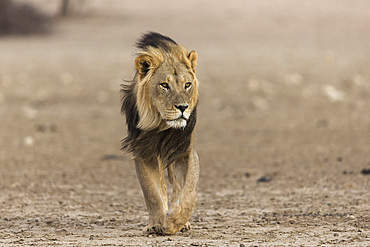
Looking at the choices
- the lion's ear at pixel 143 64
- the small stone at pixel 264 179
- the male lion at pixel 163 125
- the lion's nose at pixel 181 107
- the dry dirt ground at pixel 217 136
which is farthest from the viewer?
the small stone at pixel 264 179

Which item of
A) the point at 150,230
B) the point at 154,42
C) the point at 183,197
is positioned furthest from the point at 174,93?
the point at 150,230

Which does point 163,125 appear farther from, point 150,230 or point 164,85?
point 150,230

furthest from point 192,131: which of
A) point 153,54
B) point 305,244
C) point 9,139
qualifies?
point 9,139

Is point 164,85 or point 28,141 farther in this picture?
point 28,141

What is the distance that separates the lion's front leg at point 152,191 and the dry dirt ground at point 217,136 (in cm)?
14

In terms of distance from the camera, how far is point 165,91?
4.95m

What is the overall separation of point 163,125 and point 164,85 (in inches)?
10.8

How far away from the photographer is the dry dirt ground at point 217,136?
559cm

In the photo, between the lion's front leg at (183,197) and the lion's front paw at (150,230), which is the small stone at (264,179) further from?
the lion's front paw at (150,230)

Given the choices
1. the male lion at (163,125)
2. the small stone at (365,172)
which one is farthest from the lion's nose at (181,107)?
the small stone at (365,172)

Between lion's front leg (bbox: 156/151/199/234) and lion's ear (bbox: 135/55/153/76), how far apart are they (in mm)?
664

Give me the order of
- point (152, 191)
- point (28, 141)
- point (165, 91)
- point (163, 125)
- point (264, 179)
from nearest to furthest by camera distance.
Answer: point (165, 91), point (163, 125), point (152, 191), point (264, 179), point (28, 141)

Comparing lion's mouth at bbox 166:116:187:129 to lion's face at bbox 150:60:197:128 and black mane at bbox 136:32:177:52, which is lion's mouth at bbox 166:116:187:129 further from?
black mane at bbox 136:32:177:52

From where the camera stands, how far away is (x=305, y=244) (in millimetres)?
4762
